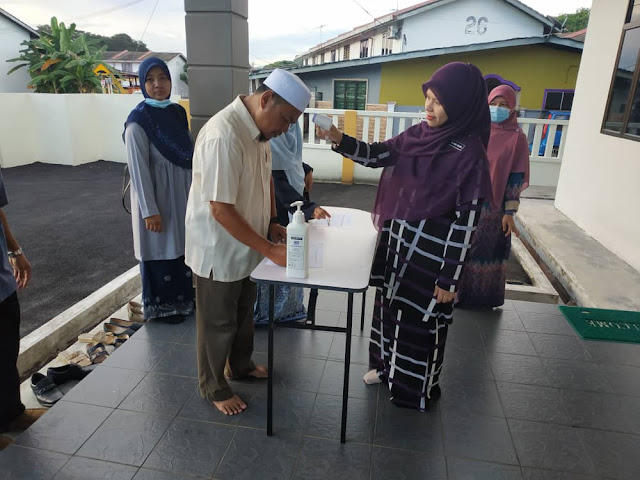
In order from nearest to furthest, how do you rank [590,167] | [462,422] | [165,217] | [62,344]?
[462,422] < [165,217] < [62,344] < [590,167]

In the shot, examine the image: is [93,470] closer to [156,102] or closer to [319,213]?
[319,213]

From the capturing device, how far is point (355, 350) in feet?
8.54

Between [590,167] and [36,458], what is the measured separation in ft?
17.8

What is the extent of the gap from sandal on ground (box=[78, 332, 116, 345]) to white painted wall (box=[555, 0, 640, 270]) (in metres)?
4.29

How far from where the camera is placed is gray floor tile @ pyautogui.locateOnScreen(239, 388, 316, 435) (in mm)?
1979

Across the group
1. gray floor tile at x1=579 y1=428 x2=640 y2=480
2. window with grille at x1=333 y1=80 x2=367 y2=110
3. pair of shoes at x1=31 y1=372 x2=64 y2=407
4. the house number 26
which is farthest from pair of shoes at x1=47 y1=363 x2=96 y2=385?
the house number 26

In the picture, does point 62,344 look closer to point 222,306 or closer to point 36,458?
point 36,458

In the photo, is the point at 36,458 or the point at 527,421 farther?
the point at 527,421

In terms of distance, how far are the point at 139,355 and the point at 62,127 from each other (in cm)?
887

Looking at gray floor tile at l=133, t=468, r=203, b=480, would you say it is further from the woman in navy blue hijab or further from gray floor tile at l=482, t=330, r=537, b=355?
gray floor tile at l=482, t=330, r=537, b=355

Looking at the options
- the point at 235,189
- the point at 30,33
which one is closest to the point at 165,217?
the point at 235,189

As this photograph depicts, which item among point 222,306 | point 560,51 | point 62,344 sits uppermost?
point 560,51

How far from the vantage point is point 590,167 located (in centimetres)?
488

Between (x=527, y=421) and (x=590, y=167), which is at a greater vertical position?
(x=590, y=167)
